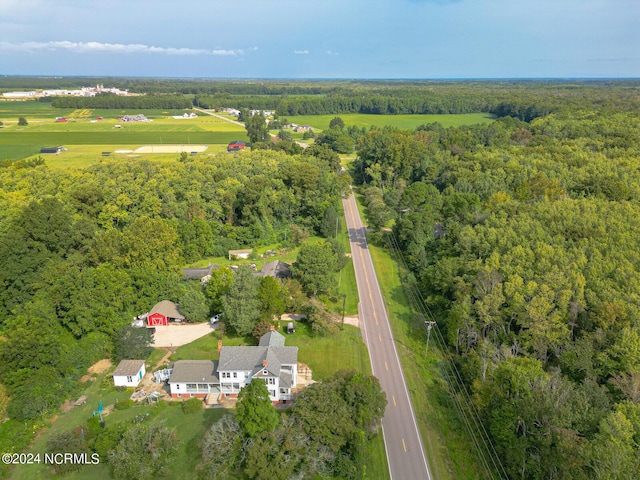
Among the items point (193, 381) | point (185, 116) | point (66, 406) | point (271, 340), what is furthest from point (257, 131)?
point (66, 406)

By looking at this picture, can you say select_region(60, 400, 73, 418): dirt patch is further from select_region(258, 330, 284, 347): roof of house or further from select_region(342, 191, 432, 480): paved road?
select_region(342, 191, 432, 480): paved road

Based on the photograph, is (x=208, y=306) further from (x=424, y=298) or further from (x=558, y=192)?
(x=558, y=192)

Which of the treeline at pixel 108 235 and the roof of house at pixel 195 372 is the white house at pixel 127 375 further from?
the roof of house at pixel 195 372

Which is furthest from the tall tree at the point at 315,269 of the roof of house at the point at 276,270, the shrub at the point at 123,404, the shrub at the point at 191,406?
the shrub at the point at 123,404

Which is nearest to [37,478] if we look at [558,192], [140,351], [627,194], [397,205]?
[140,351]

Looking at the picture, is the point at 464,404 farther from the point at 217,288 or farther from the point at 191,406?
the point at 217,288
